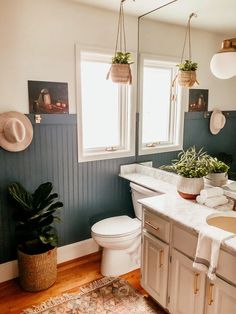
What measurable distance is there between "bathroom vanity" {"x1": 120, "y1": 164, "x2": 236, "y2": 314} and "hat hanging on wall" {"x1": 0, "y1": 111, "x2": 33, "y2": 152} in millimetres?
1148

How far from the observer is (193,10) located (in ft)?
7.33

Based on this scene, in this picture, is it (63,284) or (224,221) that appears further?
(63,284)

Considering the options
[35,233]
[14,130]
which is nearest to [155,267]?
[35,233]

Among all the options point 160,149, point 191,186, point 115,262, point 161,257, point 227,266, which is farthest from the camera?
point 160,149

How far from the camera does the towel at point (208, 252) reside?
55.4 inches

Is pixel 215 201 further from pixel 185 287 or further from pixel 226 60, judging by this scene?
pixel 226 60

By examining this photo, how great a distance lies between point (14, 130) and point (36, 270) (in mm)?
1194

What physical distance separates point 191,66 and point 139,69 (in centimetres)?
74

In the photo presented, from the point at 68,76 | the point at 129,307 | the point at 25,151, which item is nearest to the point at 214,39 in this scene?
the point at 68,76

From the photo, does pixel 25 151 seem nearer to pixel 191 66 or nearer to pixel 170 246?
pixel 170 246

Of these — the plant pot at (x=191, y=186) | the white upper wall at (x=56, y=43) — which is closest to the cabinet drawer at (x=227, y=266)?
the plant pot at (x=191, y=186)

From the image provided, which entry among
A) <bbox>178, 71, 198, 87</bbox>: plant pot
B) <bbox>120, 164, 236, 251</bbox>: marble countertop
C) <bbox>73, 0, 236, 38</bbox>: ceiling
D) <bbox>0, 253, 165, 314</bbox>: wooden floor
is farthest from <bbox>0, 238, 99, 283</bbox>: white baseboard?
<bbox>73, 0, 236, 38</bbox>: ceiling

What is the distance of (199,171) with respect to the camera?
2.04 meters

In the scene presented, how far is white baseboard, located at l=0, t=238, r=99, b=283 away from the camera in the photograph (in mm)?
2396
